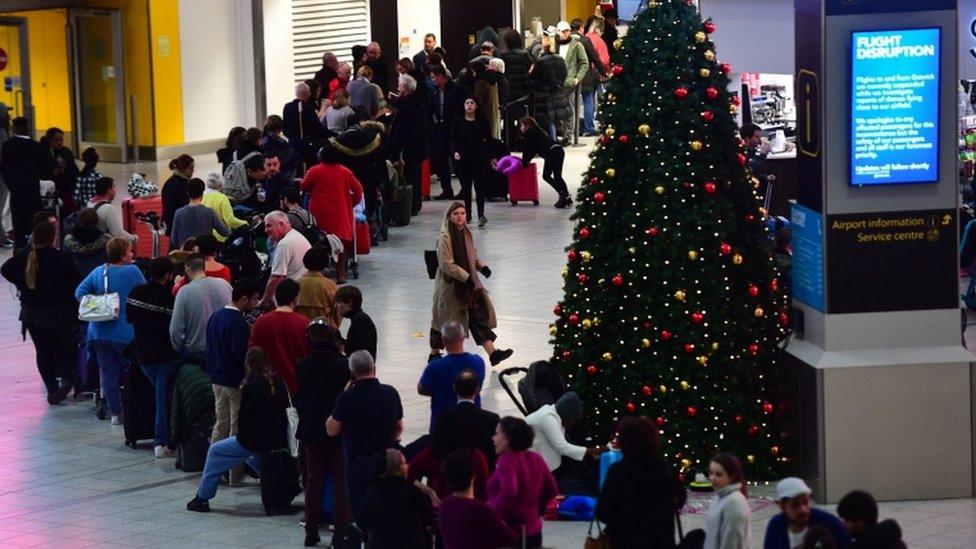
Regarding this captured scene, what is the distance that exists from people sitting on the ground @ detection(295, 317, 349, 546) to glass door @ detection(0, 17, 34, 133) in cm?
1620

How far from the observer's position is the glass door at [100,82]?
2973 centimetres

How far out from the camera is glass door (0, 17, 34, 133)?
26516 millimetres

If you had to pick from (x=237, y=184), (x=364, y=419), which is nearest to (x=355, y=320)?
(x=364, y=419)

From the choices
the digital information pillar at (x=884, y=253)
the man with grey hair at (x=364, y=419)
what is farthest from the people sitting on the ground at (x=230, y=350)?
the digital information pillar at (x=884, y=253)

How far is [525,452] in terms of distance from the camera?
347 inches

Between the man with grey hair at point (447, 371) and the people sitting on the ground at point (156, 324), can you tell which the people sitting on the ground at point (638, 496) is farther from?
the people sitting on the ground at point (156, 324)

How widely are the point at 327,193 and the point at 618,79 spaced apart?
7.07m

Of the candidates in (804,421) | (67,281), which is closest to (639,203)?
(804,421)

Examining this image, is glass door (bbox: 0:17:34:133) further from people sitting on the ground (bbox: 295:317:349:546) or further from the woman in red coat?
people sitting on the ground (bbox: 295:317:349:546)

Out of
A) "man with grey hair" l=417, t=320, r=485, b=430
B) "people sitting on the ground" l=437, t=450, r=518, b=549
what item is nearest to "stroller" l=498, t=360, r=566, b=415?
"man with grey hair" l=417, t=320, r=485, b=430

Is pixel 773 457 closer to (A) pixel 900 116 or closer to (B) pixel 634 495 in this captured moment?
(A) pixel 900 116

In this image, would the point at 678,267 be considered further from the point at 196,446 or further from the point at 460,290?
the point at 196,446

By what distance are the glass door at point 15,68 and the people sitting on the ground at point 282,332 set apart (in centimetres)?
1510

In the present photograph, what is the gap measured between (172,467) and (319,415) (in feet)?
8.87
